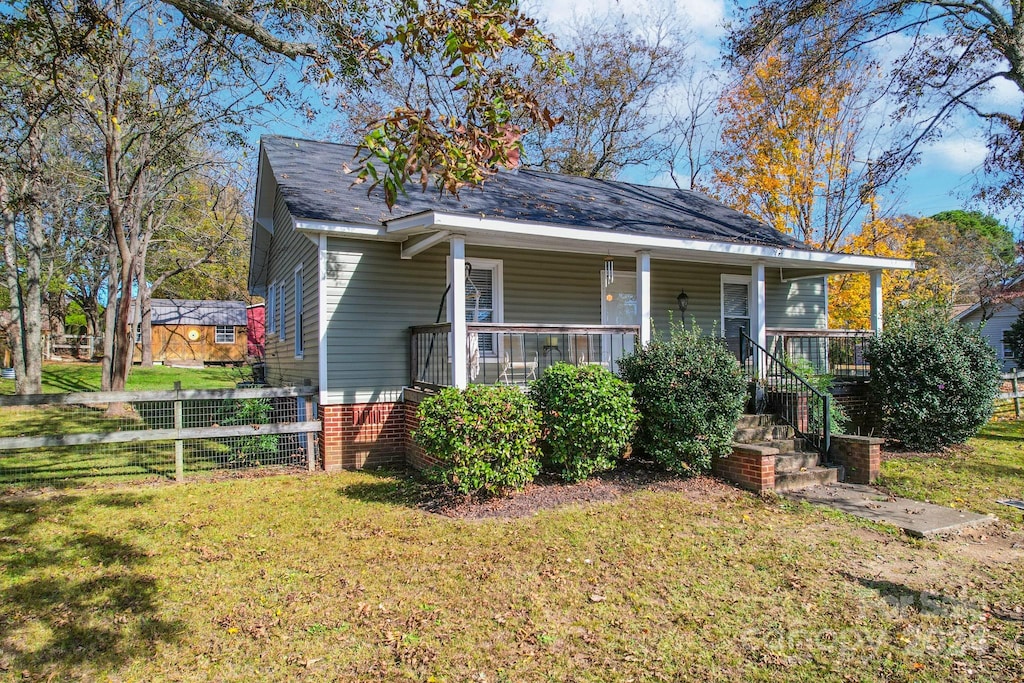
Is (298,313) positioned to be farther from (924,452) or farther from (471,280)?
(924,452)

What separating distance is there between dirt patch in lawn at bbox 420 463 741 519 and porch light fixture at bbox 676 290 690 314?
4655mm

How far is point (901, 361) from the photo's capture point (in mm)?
9375

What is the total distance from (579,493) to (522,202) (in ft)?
18.0

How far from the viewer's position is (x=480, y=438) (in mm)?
6512

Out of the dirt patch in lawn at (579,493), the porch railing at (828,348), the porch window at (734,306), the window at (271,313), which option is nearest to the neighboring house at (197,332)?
the window at (271,313)

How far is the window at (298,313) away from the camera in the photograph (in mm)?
10602

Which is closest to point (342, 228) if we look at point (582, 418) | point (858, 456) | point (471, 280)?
point (471, 280)

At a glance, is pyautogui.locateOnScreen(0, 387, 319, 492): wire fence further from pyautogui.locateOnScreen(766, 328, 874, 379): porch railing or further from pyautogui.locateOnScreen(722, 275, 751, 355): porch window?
pyautogui.locateOnScreen(722, 275, 751, 355): porch window

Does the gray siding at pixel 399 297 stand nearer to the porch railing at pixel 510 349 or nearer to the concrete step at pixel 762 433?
the porch railing at pixel 510 349

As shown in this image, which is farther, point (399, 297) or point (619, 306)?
point (619, 306)

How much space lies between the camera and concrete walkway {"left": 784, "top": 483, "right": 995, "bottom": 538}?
234 inches

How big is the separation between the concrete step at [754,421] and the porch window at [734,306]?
3.81 metres

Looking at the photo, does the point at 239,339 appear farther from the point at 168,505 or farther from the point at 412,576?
the point at 412,576

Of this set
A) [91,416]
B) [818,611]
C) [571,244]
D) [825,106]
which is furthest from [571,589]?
[825,106]
